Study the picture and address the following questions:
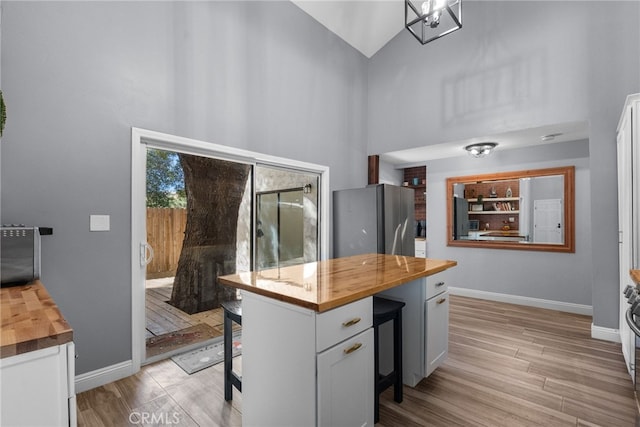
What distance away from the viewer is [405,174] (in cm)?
607

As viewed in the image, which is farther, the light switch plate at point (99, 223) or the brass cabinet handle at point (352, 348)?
the light switch plate at point (99, 223)

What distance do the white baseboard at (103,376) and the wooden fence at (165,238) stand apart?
2.25ft

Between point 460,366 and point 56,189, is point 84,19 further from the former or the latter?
point 460,366

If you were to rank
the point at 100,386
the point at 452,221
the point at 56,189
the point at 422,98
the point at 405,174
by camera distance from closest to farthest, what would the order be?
the point at 56,189 < the point at 100,386 < the point at 422,98 < the point at 452,221 < the point at 405,174

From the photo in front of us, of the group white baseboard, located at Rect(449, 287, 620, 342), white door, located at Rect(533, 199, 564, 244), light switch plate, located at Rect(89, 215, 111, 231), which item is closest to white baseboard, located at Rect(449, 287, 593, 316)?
white baseboard, located at Rect(449, 287, 620, 342)

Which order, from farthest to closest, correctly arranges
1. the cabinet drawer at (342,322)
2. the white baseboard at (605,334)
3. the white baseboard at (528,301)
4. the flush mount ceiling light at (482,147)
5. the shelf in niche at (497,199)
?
the shelf in niche at (497,199)
the flush mount ceiling light at (482,147)
the white baseboard at (528,301)
the white baseboard at (605,334)
the cabinet drawer at (342,322)

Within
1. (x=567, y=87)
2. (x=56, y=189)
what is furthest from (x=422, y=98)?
(x=56, y=189)

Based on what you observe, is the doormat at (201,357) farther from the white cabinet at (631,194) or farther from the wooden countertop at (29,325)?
the white cabinet at (631,194)

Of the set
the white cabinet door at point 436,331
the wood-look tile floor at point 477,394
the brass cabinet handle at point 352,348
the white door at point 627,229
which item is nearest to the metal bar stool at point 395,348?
the wood-look tile floor at point 477,394

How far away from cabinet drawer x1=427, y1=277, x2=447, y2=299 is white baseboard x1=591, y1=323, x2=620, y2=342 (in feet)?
6.68

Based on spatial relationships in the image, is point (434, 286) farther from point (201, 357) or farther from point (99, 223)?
point (99, 223)

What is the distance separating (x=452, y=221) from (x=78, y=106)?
4831 millimetres

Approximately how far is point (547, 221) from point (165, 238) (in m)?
4.70

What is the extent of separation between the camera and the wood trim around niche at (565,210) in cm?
386
